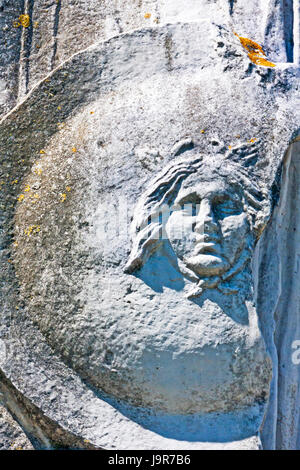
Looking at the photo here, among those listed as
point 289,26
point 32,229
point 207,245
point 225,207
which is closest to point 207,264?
point 207,245

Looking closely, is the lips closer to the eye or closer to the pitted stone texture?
the eye

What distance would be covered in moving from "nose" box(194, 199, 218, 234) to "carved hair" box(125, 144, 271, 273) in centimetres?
7

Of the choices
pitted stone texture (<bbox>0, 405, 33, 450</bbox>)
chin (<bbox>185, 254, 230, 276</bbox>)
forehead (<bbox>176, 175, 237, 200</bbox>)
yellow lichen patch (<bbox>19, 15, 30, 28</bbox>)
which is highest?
yellow lichen patch (<bbox>19, 15, 30, 28</bbox>)

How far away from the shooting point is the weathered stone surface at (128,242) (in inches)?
81.1

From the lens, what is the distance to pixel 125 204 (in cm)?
215

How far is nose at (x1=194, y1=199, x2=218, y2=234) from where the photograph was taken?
209 centimetres

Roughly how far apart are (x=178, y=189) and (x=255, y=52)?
1.71ft

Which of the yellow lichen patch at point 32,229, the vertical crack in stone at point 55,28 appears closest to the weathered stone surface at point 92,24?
the vertical crack in stone at point 55,28

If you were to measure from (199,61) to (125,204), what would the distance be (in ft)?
1.56

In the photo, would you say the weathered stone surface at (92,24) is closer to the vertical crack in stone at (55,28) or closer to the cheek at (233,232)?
the vertical crack in stone at (55,28)

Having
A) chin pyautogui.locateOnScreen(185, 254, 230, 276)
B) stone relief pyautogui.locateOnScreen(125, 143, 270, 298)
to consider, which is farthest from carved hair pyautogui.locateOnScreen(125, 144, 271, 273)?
chin pyautogui.locateOnScreen(185, 254, 230, 276)

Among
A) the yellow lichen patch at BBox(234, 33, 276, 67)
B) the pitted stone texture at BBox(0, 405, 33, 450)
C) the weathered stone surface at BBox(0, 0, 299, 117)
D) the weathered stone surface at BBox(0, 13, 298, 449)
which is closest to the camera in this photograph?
the weathered stone surface at BBox(0, 13, 298, 449)

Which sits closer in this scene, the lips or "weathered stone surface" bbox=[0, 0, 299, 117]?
the lips

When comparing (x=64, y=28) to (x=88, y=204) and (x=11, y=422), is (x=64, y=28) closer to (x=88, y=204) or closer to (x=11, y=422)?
(x=88, y=204)
